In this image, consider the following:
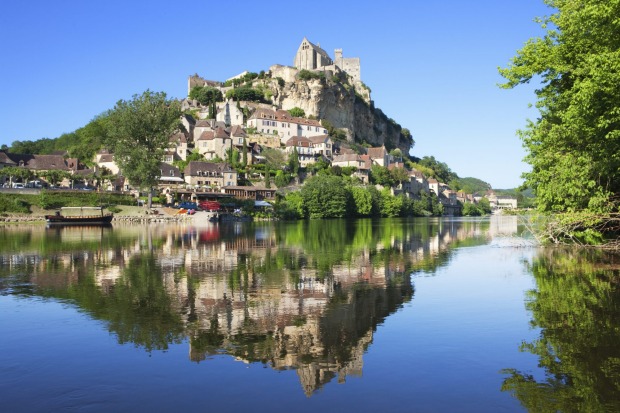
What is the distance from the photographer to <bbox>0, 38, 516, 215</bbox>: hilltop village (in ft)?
316

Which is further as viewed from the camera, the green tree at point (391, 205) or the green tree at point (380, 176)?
the green tree at point (380, 176)

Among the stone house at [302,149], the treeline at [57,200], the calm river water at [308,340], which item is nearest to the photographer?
the calm river water at [308,340]

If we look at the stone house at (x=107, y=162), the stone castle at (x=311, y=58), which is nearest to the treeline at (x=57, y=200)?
the stone house at (x=107, y=162)

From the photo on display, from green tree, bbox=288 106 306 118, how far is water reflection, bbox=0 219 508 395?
113 meters

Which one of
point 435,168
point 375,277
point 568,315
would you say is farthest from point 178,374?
point 435,168

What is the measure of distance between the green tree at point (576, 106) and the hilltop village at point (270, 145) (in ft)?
196

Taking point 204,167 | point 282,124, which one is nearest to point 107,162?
point 204,167

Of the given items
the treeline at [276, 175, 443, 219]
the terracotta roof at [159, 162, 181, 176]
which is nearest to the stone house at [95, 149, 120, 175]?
the terracotta roof at [159, 162, 181, 176]

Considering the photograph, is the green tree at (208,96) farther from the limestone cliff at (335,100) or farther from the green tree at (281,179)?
the green tree at (281,179)

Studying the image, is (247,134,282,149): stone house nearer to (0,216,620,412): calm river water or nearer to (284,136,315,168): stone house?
(284,136,315,168): stone house

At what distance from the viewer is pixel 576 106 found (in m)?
21.6

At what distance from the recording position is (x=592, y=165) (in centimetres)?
2405

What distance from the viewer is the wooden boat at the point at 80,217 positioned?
66.8 meters

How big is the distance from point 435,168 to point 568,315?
179698 mm
